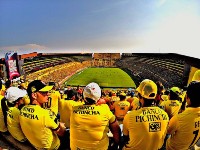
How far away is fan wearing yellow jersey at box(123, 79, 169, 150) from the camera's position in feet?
12.0

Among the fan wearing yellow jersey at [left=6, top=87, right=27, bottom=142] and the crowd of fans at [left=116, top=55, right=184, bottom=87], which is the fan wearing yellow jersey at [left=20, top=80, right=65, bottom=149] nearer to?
the fan wearing yellow jersey at [left=6, top=87, right=27, bottom=142]

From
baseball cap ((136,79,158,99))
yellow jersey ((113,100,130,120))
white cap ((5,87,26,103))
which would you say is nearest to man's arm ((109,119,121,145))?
baseball cap ((136,79,158,99))

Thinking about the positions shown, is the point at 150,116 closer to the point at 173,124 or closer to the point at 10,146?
the point at 173,124

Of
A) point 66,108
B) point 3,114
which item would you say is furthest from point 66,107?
point 3,114

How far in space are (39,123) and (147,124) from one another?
178cm

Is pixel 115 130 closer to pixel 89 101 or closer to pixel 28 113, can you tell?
pixel 89 101

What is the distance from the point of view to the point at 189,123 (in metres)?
3.79

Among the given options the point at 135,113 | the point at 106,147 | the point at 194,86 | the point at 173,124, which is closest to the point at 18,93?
the point at 106,147

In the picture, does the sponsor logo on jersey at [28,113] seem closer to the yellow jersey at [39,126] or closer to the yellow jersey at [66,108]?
the yellow jersey at [39,126]

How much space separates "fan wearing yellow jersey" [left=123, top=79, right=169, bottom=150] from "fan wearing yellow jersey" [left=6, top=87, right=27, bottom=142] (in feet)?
7.06

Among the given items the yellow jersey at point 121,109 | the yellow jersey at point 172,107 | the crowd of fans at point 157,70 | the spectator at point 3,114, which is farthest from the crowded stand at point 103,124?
the crowd of fans at point 157,70

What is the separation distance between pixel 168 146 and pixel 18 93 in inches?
119

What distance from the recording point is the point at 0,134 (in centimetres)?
541

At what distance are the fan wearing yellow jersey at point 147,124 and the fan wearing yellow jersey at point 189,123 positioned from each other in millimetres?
247
